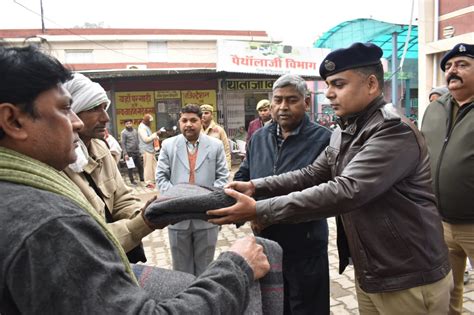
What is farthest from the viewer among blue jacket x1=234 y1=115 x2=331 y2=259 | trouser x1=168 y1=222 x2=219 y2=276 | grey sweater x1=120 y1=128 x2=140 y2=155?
grey sweater x1=120 y1=128 x2=140 y2=155

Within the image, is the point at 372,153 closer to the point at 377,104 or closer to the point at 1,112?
the point at 377,104

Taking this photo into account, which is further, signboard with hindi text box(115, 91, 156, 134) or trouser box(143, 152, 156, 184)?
signboard with hindi text box(115, 91, 156, 134)

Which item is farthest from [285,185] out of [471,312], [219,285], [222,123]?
[222,123]

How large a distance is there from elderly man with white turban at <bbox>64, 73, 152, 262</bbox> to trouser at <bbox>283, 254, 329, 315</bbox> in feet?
3.51

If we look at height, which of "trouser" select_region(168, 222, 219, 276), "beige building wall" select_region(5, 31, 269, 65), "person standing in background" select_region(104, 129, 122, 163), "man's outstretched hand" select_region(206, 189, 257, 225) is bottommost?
"trouser" select_region(168, 222, 219, 276)

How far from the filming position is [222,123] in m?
14.9

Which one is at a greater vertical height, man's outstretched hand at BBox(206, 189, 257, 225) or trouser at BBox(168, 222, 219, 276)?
man's outstretched hand at BBox(206, 189, 257, 225)

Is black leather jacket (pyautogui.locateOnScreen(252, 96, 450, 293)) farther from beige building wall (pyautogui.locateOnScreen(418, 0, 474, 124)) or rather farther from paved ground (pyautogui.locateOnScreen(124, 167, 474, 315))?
beige building wall (pyautogui.locateOnScreen(418, 0, 474, 124))

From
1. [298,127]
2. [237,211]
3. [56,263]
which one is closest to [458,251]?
[298,127]

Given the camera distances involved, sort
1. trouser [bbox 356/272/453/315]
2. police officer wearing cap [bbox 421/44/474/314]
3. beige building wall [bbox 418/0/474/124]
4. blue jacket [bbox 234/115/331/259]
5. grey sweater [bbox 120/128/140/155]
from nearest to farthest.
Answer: trouser [bbox 356/272/453/315], blue jacket [bbox 234/115/331/259], police officer wearing cap [bbox 421/44/474/314], grey sweater [bbox 120/128/140/155], beige building wall [bbox 418/0/474/124]

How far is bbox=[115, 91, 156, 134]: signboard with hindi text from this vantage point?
Answer: 14914mm

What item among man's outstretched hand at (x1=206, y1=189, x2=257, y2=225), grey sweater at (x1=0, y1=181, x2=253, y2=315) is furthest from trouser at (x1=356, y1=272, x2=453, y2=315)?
grey sweater at (x1=0, y1=181, x2=253, y2=315)

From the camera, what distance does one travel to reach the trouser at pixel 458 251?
2832mm

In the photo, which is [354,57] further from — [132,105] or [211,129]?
[132,105]
